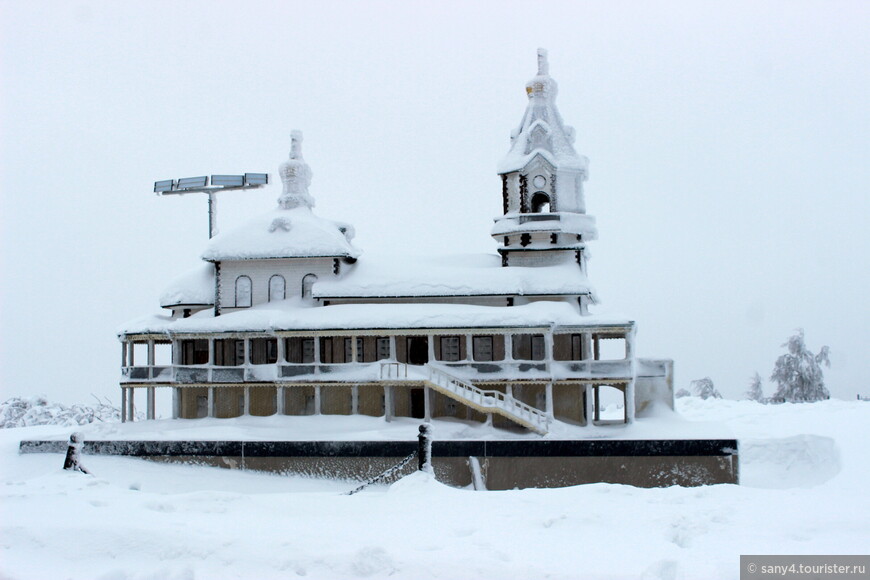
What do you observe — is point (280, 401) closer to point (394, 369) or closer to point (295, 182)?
point (394, 369)

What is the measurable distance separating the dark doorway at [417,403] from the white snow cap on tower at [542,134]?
10.9m

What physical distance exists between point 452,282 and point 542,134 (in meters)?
8.29

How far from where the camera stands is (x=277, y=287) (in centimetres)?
4047

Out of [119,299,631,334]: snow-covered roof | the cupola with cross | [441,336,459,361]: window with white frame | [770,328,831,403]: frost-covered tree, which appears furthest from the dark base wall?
[770,328,831,403]: frost-covered tree

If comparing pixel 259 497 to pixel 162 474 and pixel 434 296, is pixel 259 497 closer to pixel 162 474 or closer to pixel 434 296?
pixel 162 474

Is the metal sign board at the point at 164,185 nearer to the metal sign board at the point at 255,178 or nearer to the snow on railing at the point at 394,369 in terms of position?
the metal sign board at the point at 255,178

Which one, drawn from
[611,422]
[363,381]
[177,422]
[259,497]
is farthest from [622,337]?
[259,497]

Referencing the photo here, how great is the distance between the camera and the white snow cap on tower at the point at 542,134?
42.2m

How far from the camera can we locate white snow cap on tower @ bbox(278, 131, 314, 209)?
42.4 meters

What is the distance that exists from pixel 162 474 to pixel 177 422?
20.0 feet

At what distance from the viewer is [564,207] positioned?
138 feet

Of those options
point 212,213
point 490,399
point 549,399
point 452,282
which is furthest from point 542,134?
point 212,213

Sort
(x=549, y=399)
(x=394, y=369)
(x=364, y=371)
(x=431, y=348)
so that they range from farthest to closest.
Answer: (x=431, y=348), (x=364, y=371), (x=394, y=369), (x=549, y=399)

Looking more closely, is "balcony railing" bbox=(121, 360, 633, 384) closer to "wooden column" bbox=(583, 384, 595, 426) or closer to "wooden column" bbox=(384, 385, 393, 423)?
"wooden column" bbox=(384, 385, 393, 423)
